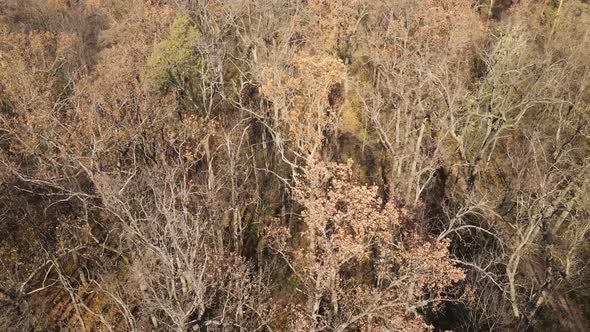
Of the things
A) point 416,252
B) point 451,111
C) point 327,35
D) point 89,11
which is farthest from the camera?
point 89,11

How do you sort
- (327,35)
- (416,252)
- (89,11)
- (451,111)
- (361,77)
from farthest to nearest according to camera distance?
1. (89,11)
2. (361,77)
3. (327,35)
4. (451,111)
5. (416,252)

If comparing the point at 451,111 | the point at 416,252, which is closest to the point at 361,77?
the point at 451,111

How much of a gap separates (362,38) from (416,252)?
29358 millimetres

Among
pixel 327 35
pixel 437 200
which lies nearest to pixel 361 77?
pixel 327 35

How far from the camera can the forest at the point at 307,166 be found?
25.3 metres

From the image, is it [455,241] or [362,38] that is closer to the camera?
[455,241]

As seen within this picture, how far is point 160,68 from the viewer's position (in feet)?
128

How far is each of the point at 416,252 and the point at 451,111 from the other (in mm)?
13945

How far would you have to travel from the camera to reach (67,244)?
32469mm

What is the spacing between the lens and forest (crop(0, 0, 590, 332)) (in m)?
25.3

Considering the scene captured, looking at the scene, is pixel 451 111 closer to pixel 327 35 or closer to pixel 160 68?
pixel 327 35

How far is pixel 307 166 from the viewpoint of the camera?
971 inches

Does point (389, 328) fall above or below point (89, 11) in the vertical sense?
below

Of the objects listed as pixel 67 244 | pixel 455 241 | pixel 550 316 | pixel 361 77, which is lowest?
pixel 550 316
